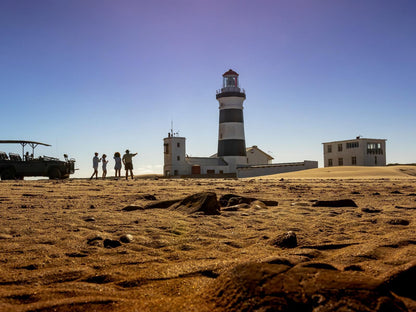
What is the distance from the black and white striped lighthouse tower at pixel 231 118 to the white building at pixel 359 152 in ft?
41.1

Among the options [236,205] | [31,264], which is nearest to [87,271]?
[31,264]

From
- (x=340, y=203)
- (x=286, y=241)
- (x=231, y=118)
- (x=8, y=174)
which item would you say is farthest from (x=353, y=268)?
(x=231, y=118)

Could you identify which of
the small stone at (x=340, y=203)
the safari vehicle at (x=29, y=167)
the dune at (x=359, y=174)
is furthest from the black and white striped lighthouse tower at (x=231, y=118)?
the small stone at (x=340, y=203)

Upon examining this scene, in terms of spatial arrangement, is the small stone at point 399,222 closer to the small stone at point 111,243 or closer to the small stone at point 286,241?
the small stone at point 286,241

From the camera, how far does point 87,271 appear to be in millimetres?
2914

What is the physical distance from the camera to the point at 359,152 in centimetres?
4394

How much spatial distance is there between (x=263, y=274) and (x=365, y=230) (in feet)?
9.05

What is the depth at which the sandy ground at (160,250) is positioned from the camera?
93.6 inches

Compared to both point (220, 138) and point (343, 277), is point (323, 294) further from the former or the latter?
point (220, 138)

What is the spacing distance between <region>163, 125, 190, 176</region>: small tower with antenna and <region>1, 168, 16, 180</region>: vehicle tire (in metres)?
28.4

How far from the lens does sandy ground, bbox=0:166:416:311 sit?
2.38 meters

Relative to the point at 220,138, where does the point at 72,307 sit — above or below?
below

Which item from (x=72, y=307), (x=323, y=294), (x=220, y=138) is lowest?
(x=72, y=307)

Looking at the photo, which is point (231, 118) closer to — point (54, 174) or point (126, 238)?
point (54, 174)
